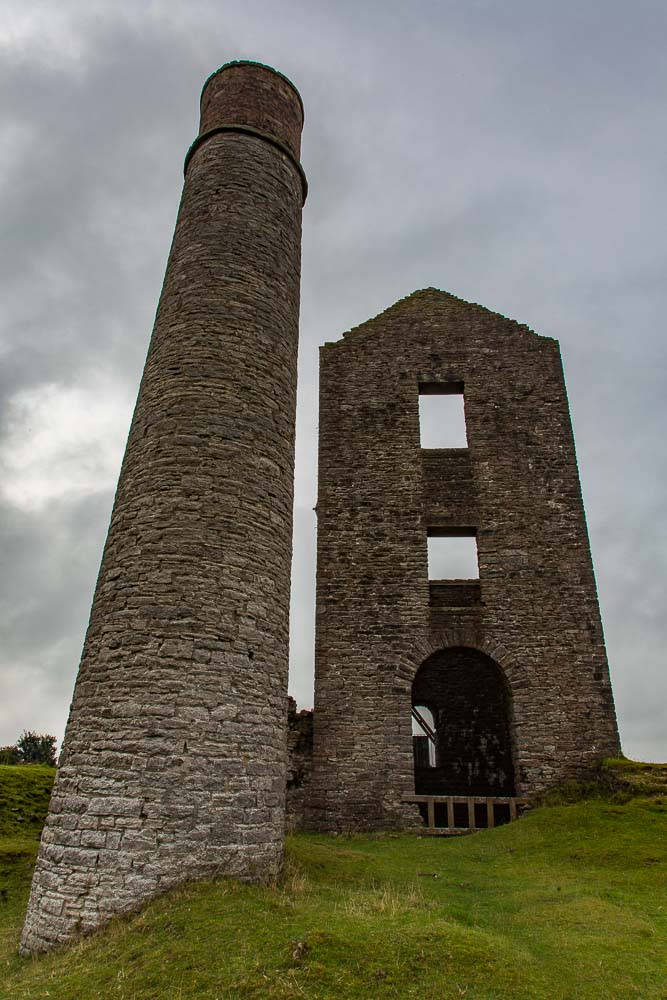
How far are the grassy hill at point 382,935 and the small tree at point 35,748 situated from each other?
1935 cm

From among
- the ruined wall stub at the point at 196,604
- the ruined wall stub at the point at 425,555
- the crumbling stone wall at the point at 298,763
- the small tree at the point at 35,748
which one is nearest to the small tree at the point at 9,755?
the small tree at the point at 35,748

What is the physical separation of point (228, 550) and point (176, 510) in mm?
752

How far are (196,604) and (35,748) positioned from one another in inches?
951

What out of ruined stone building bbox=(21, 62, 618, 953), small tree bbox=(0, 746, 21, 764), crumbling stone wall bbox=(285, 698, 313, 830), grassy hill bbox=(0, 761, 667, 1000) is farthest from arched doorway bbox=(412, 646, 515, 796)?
small tree bbox=(0, 746, 21, 764)

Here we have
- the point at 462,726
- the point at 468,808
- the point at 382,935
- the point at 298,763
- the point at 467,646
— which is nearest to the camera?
the point at 382,935

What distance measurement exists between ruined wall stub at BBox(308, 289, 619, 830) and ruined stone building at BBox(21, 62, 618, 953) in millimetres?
47

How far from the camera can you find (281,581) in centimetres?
786

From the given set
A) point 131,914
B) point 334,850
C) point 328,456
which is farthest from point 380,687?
point 131,914

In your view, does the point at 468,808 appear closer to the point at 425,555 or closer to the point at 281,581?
the point at 425,555

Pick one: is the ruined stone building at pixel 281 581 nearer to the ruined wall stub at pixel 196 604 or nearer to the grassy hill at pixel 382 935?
the ruined wall stub at pixel 196 604

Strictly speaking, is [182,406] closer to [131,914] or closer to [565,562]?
[131,914]

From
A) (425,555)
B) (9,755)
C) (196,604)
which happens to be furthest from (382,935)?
(9,755)

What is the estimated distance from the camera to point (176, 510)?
735cm

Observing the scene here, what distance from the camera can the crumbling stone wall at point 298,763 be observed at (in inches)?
487
